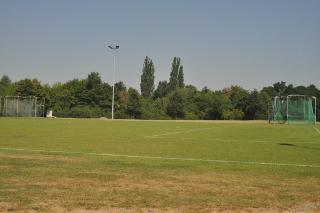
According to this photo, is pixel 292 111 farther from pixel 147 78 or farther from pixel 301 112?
pixel 147 78

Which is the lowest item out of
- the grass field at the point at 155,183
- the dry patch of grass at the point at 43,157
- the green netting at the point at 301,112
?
the grass field at the point at 155,183

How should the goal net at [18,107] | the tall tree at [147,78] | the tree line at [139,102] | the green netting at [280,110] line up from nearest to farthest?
the green netting at [280,110] → the goal net at [18,107] → the tree line at [139,102] → the tall tree at [147,78]

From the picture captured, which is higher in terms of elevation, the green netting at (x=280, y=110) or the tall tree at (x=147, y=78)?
the tall tree at (x=147, y=78)

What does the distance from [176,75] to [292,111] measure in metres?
57.1

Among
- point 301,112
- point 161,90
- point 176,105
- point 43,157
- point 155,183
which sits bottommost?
point 155,183

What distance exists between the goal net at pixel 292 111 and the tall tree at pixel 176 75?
53.9m

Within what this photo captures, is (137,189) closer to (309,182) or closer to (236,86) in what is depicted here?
(309,182)

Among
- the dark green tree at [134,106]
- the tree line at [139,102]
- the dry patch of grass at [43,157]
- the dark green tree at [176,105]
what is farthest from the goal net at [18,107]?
the dry patch of grass at [43,157]

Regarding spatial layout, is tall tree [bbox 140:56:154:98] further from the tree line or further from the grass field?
the grass field

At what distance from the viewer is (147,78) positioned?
113 meters

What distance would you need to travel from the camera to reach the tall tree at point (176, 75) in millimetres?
115381

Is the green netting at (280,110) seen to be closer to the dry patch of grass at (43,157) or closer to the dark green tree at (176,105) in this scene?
the dark green tree at (176,105)

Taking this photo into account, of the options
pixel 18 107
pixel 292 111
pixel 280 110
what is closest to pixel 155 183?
pixel 292 111

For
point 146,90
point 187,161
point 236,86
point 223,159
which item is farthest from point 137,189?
point 146,90
